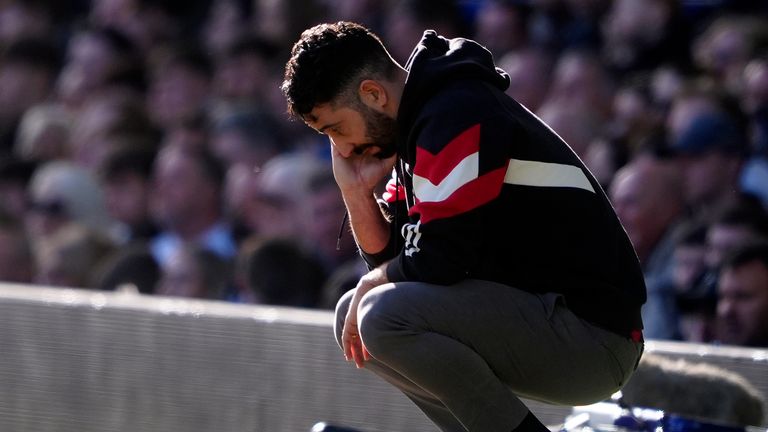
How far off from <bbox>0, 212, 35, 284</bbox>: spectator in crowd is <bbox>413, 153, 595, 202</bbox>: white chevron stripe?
4.38 m

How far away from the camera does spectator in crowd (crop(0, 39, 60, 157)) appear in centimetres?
927

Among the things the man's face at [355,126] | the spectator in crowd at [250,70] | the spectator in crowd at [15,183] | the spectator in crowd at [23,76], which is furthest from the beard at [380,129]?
the spectator in crowd at [23,76]

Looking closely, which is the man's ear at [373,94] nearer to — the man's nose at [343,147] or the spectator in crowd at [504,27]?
the man's nose at [343,147]

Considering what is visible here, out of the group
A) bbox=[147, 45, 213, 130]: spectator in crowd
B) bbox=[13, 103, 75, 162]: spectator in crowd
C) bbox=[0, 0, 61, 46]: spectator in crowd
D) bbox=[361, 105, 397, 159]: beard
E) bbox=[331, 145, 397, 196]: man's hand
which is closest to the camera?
bbox=[361, 105, 397, 159]: beard

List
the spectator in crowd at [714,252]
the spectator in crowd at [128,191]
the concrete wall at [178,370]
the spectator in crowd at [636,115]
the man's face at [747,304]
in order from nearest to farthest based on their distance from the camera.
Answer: the concrete wall at [178,370] → the man's face at [747,304] → the spectator in crowd at [714,252] → the spectator in crowd at [636,115] → the spectator in crowd at [128,191]

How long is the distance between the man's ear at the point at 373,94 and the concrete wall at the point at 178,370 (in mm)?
1342

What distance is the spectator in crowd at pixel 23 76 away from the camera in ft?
30.4

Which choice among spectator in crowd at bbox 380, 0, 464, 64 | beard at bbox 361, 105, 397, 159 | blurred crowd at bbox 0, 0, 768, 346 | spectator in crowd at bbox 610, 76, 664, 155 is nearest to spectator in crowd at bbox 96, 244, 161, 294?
blurred crowd at bbox 0, 0, 768, 346

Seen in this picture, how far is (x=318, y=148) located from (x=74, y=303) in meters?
2.44

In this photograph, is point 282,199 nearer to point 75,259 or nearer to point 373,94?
point 75,259

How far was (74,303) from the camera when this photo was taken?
4.80 m

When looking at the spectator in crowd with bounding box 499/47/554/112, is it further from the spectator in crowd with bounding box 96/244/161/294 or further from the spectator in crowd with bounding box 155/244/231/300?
the spectator in crowd with bounding box 96/244/161/294

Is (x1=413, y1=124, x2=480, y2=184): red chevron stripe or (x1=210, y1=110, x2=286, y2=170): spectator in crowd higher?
(x1=413, y1=124, x2=480, y2=184): red chevron stripe

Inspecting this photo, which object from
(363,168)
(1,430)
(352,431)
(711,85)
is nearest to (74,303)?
(1,430)
